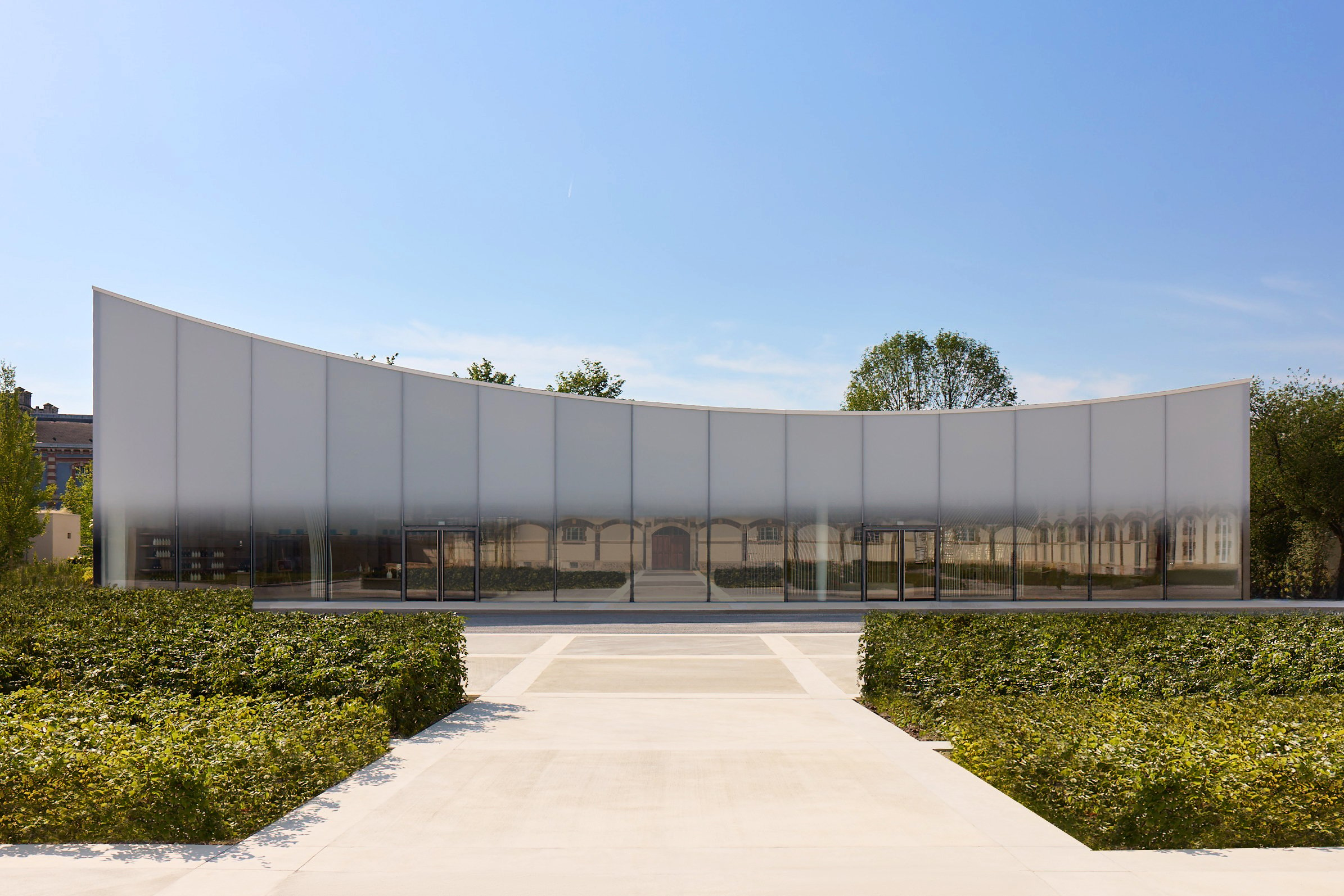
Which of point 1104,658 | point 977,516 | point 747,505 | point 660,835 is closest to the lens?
point 660,835

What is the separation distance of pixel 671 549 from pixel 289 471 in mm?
12423

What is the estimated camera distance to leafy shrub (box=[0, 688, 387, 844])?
6969 millimetres

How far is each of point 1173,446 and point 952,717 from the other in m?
24.3

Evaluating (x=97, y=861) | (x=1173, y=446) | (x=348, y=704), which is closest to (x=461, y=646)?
(x=348, y=704)

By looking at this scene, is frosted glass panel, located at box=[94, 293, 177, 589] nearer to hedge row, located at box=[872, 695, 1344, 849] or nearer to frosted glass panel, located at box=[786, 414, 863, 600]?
frosted glass panel, located at box=[786, 414, 863, 600]

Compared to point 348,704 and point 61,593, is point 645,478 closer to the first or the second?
point 61,593

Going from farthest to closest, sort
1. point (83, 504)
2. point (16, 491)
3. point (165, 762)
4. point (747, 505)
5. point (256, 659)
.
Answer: point (83, 504), point (16, 491), point (747, 505), point (256, 659), point (165, 762)

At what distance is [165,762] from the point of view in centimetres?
720

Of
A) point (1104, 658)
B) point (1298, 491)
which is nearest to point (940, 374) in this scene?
point (1298, 491)

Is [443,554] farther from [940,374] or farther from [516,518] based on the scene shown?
[940,374]

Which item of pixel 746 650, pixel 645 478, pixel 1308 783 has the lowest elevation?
pixel 746 650

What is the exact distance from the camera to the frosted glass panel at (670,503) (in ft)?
97.8

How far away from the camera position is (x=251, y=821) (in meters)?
7.21

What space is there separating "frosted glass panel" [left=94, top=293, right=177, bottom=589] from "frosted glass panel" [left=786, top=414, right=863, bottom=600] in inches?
781
